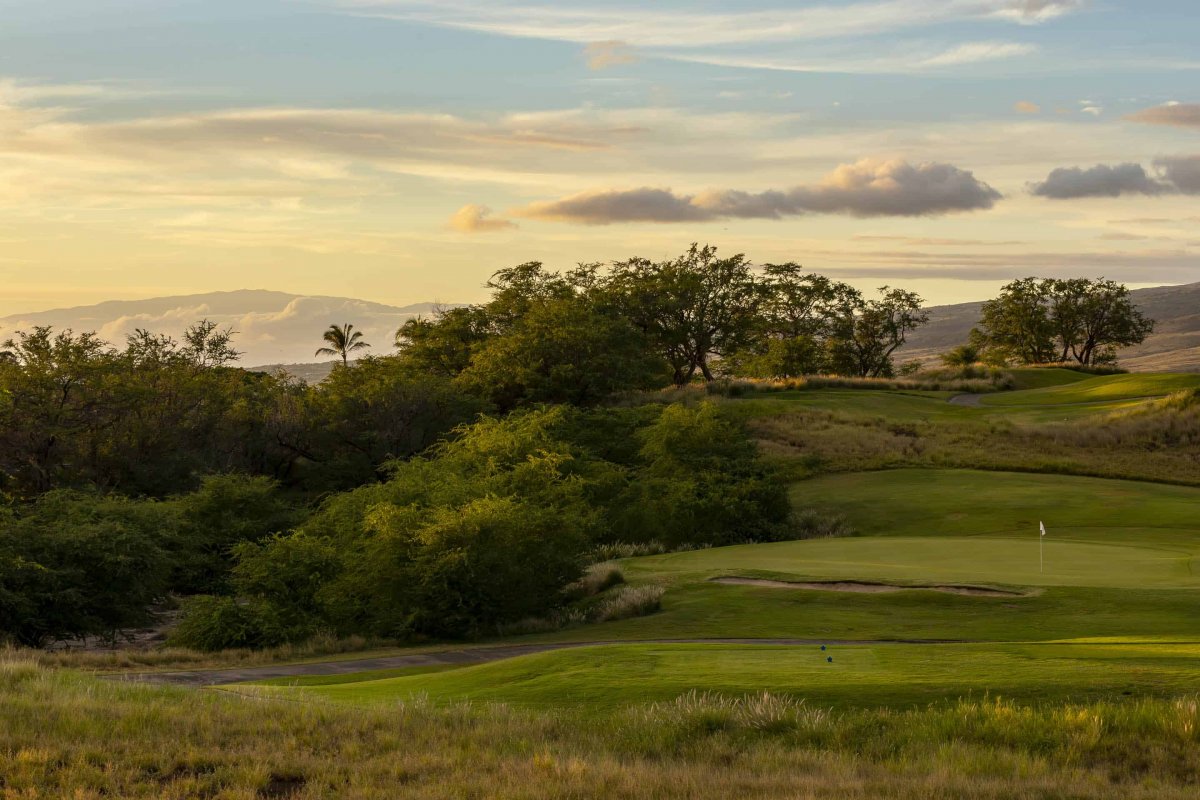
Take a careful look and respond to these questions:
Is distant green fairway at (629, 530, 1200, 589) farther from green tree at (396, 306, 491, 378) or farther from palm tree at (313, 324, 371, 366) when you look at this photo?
palm tree at (313, 324, 371, 366)

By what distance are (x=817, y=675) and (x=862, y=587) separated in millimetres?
10544

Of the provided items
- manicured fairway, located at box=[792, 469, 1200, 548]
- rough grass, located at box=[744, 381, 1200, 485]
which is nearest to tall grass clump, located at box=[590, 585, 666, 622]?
manicured fairway, located at box=[792, 469, 1200, 548]

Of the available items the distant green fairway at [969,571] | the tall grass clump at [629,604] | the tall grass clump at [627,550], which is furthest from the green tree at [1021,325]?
the tall grass clump at [629,604]

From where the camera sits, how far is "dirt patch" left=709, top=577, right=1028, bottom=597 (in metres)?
21.6

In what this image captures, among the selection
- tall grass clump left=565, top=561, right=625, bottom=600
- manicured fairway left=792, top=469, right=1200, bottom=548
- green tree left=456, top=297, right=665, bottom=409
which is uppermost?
green tree left=456, top=297, right=665, bottom=409

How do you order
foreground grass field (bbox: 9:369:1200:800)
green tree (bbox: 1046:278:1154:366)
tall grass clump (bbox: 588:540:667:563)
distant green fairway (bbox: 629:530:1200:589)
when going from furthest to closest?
green tree (bbox: 1046:278:1154:366)
tall grass clump (bbox: 588:540:667:563)
distant green fairway (bbox: 629:530:1200:589)
foreground grass field (bbox: 9:369:1200:800)

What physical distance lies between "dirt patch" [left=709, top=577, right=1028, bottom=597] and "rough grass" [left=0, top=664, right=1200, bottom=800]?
1087cm

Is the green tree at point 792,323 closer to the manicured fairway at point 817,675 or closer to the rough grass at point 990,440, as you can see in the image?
the rough grass at point 990,440

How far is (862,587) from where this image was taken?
23.0 metres

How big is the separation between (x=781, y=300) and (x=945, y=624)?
8482cm

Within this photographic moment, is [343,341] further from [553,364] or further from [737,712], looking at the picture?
[737,712]

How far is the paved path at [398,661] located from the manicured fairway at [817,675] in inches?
99.9

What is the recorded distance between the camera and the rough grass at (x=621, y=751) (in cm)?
941

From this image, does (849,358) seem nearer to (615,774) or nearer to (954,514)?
(954,514)
